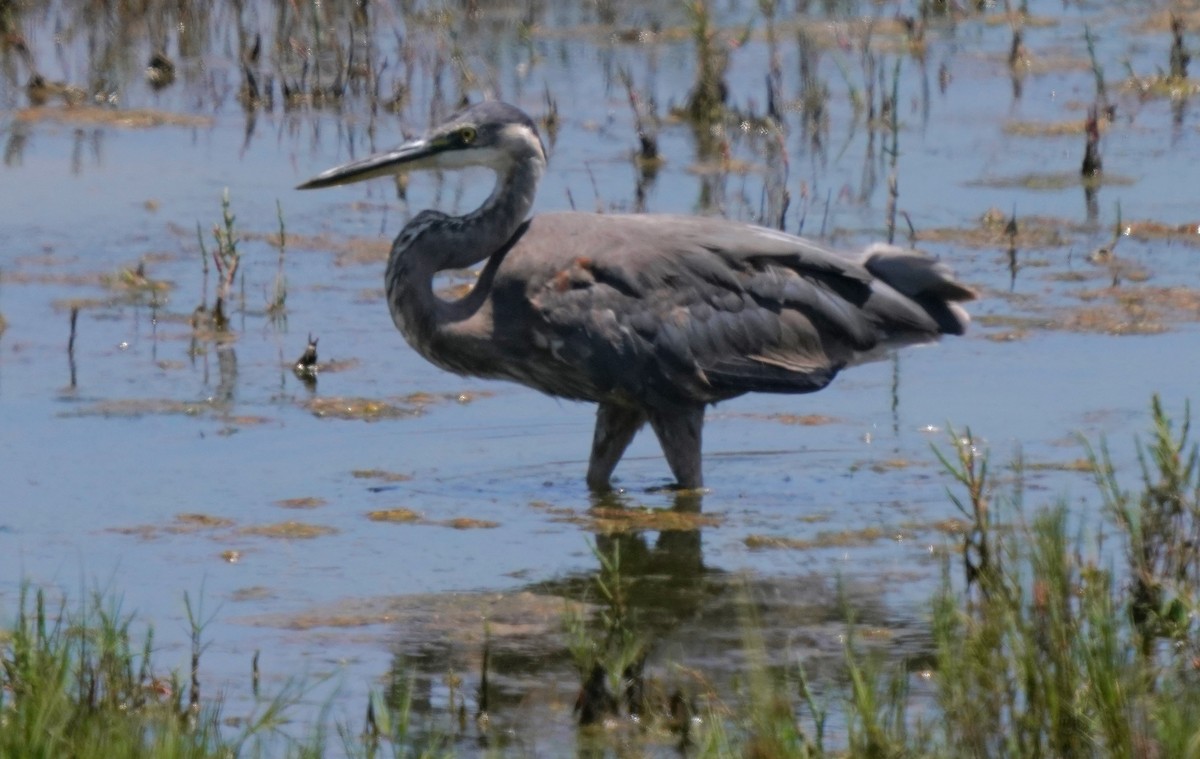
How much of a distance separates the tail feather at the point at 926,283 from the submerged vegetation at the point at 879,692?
212cm

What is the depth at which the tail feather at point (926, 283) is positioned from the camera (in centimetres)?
751

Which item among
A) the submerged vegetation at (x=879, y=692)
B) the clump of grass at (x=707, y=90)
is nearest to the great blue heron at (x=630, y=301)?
the submerged vegetation at (x=879, y=692)

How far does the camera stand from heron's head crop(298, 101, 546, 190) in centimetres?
753

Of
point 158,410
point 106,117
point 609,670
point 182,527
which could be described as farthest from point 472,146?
point 106,117

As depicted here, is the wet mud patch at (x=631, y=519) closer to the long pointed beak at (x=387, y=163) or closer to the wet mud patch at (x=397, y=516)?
the wet mud patch at (x=397, y=516)

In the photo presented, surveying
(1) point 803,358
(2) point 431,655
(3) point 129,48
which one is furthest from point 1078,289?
(3) point 129,48

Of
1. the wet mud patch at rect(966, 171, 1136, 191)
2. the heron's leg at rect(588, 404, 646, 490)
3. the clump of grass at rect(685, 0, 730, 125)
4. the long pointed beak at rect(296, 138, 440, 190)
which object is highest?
the clump of grass at rect(685, 0, 730, 125)

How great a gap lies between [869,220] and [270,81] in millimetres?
3918

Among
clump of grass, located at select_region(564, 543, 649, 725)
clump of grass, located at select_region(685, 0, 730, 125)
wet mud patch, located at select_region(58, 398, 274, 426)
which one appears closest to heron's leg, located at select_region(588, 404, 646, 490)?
wet mud patch, located at select_region(58, 398, 274, 426)

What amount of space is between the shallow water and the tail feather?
1.54ft

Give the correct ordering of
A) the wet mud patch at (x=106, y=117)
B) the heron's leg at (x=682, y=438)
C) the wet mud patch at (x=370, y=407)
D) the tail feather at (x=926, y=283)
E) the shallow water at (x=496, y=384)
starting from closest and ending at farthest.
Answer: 1. the shallow water at (x=496, y=384)
2. the heron's leg at (x=682, y=438)
3. the tail feather at (x=926, y=283)
4. the wet mud patch at (x=370, y=407)
5. the wet mud patch at (x=106, y=117)

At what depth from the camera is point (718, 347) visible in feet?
23.9

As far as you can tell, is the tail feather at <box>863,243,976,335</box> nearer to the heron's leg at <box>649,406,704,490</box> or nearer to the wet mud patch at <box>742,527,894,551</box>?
the heron's leg at <box>649,406,704,490</box>

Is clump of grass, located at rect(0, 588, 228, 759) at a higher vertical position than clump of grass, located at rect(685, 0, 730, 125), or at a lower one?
lower
